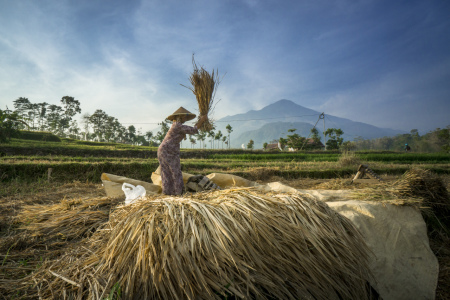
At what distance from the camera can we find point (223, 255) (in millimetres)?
848

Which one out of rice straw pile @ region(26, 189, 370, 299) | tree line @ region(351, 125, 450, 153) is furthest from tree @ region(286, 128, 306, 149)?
rice straw pile @ region(26, 189, 370, 299)

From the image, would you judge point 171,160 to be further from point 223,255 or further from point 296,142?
point 296,142

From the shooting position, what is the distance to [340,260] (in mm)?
984

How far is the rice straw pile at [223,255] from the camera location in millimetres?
792

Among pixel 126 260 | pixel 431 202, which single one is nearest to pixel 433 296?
pixel 431 202

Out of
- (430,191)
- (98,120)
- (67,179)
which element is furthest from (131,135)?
(430,191)

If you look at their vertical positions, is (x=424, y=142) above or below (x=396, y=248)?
above

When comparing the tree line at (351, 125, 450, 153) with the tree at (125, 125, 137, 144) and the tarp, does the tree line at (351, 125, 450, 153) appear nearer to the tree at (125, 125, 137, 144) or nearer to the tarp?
the tarp

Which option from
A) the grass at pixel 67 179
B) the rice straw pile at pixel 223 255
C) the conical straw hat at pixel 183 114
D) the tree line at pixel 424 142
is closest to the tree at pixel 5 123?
the grass at pixel 67 179

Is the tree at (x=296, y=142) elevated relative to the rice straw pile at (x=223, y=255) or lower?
elevated

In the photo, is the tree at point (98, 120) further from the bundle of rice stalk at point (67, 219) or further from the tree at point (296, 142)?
the bundle of rice stalk at point (67, 219)

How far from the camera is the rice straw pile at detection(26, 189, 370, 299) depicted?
792 mm

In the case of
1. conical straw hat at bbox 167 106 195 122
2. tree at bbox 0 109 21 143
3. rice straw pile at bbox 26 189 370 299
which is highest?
tree at bbox 0 109 21 143

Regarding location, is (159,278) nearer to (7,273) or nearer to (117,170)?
(7,273)
